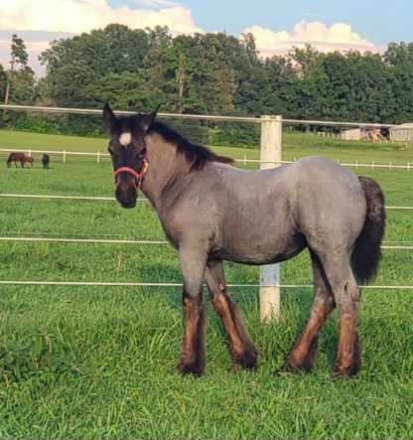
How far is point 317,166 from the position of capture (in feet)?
16.3

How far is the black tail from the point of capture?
507cm

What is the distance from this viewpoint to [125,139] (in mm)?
4902

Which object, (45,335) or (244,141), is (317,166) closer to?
(45,335)

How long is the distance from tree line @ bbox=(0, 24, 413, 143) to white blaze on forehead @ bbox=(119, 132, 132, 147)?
53.4 meters

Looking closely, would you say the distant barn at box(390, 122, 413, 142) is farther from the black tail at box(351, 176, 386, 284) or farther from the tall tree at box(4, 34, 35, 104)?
the tall tree at box(4, 34, 35, 104)

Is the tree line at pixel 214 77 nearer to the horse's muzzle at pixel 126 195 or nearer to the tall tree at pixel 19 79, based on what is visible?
the tall tree at pixel 19 79

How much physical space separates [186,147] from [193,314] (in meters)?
1.13

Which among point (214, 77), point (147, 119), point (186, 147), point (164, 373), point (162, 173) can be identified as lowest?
point (164, 373)

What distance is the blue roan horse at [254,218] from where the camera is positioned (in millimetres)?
4898

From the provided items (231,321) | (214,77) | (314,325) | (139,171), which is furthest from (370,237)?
(214,77)

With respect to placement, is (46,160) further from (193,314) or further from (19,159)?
(193,314)

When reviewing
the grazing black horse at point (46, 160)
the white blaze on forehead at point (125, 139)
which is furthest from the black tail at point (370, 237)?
the grazing black horse at point (46, 160)

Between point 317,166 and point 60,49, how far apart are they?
93749mm

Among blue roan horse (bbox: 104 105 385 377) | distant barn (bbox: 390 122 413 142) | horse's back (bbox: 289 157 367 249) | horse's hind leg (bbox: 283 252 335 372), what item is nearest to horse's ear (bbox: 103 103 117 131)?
blue roan horse (bbox: 104 105 385 377)
